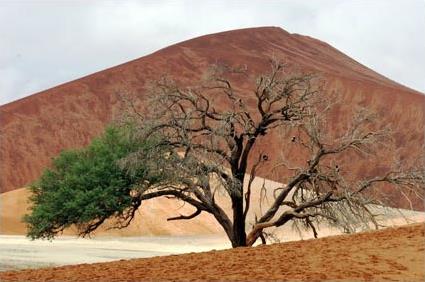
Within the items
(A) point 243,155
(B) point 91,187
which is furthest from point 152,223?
(A) point 243,155

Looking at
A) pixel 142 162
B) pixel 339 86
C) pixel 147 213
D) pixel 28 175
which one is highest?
pixel 339 86

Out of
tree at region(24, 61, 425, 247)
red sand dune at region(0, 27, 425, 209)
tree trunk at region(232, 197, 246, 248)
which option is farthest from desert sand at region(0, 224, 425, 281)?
red sand dune at region(0, 27, 425, 209)

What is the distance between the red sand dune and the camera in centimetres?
10393

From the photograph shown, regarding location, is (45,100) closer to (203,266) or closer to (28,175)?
(28,175)

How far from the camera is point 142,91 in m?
119

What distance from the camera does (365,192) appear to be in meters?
31.5

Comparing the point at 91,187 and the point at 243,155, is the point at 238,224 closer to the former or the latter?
Result: the point at 243,155

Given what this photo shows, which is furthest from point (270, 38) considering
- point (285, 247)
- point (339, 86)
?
point (285, 247)

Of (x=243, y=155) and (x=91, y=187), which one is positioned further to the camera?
(x=91, y=187)

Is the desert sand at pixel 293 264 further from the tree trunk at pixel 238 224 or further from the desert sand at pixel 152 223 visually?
the desert sand at pixel 152 223

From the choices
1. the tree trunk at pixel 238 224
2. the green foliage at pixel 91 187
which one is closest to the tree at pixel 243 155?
the tree trunk at pixel 238 224

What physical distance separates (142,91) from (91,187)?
8851 centimetres

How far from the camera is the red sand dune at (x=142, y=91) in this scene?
4092 inches

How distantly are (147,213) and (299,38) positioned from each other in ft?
356
